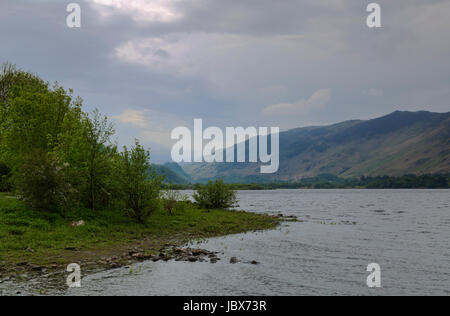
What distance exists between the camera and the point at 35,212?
35469 millimetres

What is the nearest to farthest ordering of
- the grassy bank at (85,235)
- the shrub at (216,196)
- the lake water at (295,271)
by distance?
the lake water at (295,271)
the grassy bank at (85,235)
the shrub at (216,196)

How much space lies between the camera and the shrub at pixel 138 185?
131 ft

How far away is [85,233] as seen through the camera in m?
33.5

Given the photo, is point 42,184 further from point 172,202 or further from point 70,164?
point 172,202

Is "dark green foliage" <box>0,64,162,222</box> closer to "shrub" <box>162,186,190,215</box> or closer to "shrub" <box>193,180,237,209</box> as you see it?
"shrub" <box>162,186,190,215</box>

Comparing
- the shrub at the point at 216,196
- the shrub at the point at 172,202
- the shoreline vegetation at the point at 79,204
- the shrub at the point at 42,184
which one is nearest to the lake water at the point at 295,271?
the shoreline vegetation at the point at 79,204

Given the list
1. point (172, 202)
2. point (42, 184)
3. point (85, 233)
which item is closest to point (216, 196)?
point (172, 202)

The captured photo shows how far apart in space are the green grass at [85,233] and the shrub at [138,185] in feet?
5.18

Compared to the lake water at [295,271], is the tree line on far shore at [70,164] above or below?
above

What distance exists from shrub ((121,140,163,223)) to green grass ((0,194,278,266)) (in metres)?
1.58

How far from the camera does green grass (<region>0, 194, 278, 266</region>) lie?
2589 cm

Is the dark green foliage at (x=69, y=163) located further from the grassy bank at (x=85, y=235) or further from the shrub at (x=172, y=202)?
the shrub at (x=172, y=202)

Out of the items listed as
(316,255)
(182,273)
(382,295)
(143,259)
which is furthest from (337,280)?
(143,259)
